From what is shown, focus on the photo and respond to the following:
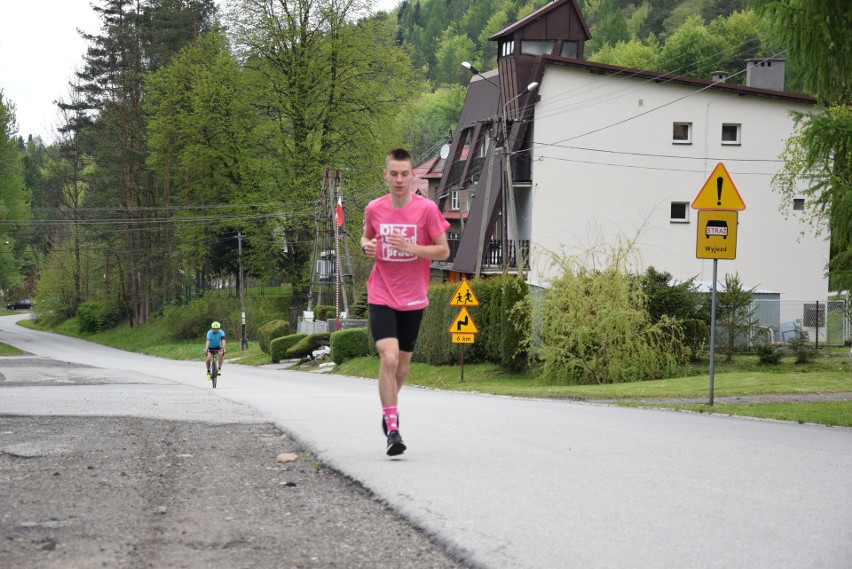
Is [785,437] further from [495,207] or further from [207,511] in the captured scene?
[495,207]

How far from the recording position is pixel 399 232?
8148 mm

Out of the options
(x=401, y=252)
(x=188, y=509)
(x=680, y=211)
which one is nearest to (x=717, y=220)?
(x=401, y=252)

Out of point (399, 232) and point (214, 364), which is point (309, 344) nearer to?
point (214, 364)

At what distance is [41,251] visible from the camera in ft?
454

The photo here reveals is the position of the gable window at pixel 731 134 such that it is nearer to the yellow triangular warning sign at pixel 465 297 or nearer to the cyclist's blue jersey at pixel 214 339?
the yellow triangular warning sign at pixel 465 297

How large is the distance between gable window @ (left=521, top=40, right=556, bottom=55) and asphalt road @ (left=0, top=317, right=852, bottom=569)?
42.1 m

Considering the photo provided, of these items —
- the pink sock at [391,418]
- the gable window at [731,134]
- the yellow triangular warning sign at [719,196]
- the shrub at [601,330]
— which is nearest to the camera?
the pink sock at [391,418]

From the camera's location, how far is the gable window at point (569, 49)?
5338 cm

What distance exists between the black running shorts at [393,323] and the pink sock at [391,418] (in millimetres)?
457

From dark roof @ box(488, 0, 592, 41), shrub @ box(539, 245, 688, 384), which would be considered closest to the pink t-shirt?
shrub @ box(539, 245, 688, 384)

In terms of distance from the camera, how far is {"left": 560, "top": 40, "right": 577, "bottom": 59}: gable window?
53.4 metres

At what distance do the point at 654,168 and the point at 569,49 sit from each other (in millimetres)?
8614

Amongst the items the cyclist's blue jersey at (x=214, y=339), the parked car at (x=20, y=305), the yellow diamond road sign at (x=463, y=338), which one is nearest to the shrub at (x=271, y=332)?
the cyclist's blue jersey at (x=214, y=339)

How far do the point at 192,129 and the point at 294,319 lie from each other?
1156cm
